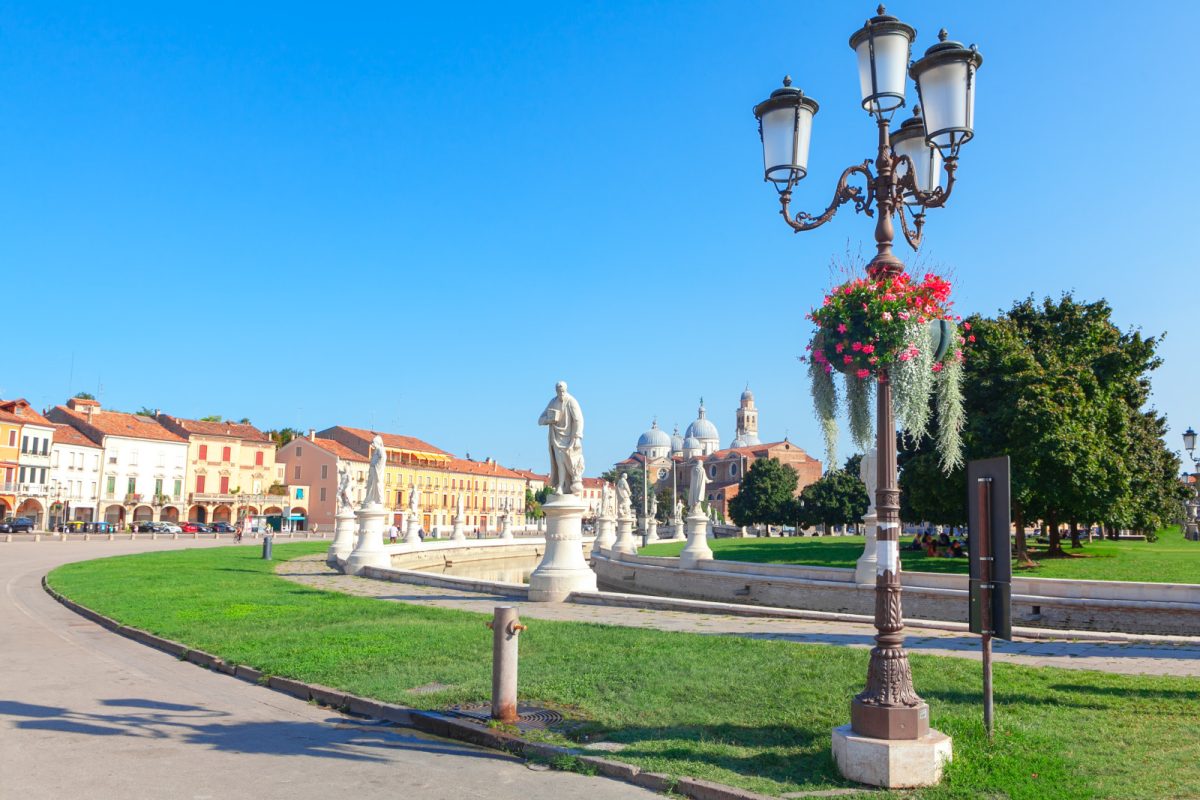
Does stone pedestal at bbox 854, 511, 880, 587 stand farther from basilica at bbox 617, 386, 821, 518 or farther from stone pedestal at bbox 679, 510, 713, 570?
basilica at bbox 617, 386, 821, 518

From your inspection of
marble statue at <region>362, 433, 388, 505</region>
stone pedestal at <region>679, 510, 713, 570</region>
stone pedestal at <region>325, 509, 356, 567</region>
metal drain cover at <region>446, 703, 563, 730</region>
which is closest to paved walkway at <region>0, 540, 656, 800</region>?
metal drain cover at <region>446, 703, 563, 730</region>

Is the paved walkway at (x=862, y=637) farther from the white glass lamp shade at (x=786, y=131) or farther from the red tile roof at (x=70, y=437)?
the red tile roof at (x=70, y=437)

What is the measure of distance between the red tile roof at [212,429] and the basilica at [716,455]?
172 feet

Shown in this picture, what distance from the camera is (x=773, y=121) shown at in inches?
304

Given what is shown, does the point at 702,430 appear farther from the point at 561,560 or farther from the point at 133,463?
the point at 561,560

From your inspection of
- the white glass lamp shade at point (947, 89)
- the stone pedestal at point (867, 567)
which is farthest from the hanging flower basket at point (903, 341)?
the stone pedestal at point (867, 567)

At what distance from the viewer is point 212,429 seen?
88.5 metres

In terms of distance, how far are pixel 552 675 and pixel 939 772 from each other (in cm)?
438

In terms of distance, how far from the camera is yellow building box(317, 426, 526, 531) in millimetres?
100438

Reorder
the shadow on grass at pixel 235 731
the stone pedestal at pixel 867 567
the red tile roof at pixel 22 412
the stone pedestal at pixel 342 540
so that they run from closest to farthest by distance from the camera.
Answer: the shadow on grass at pixel 235 731 < the stone pedestal at pixel 867 567 < the stone pedestal at pixel 342 540 < the red tile roof at pixel 22 412

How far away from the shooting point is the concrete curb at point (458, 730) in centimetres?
584

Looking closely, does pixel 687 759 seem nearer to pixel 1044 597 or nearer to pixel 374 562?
pixel 1044 597

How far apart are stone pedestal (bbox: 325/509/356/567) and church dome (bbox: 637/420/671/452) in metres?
155

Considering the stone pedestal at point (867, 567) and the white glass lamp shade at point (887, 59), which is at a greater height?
the white glass lamp shade at point (887, 59)
